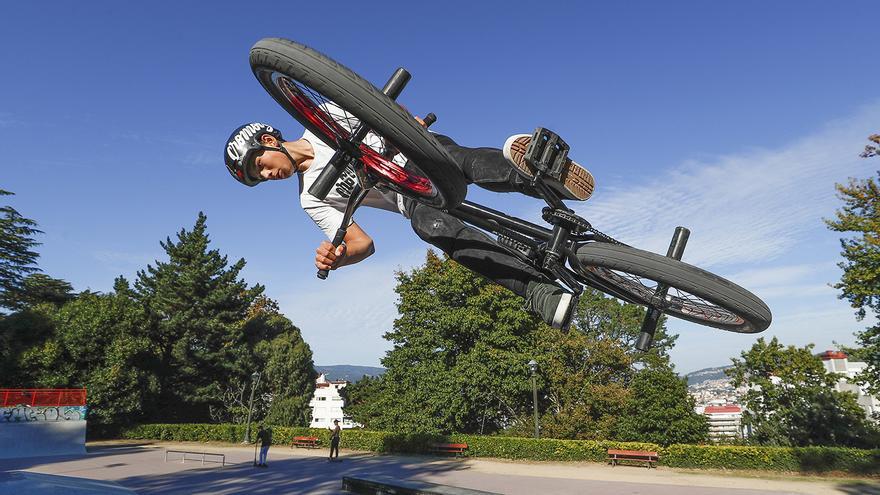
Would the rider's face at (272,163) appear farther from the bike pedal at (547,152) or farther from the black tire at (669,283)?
the black tire at (669,283)

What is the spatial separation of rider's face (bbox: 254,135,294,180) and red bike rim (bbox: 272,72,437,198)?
2.67 ft

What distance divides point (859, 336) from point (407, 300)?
23.2 m

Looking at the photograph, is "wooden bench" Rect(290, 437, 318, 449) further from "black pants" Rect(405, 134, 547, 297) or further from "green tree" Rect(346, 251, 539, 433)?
"black pants" Rect(405, 134, 547, 297)

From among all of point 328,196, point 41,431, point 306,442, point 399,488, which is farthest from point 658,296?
point 41,431

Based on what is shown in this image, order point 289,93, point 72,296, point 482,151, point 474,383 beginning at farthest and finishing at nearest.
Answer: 1. point 72,296
2. point 474,383
3. point 482,151
4. point 289,93

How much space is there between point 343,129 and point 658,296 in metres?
3.38

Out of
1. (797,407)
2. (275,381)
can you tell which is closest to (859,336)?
(797,407)

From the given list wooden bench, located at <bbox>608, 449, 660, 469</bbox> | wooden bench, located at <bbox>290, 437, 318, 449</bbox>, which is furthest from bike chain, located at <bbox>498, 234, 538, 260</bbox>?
wooden bench, located at <bbox>290, 437, 318, 449</bbox>

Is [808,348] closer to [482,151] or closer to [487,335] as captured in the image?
[487,335]

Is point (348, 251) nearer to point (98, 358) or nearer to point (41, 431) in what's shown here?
point (41, 431)

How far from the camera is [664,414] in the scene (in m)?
24.1

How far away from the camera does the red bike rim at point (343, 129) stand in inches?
156

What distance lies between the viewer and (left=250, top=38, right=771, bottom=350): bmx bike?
3215mm

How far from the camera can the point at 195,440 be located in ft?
113
